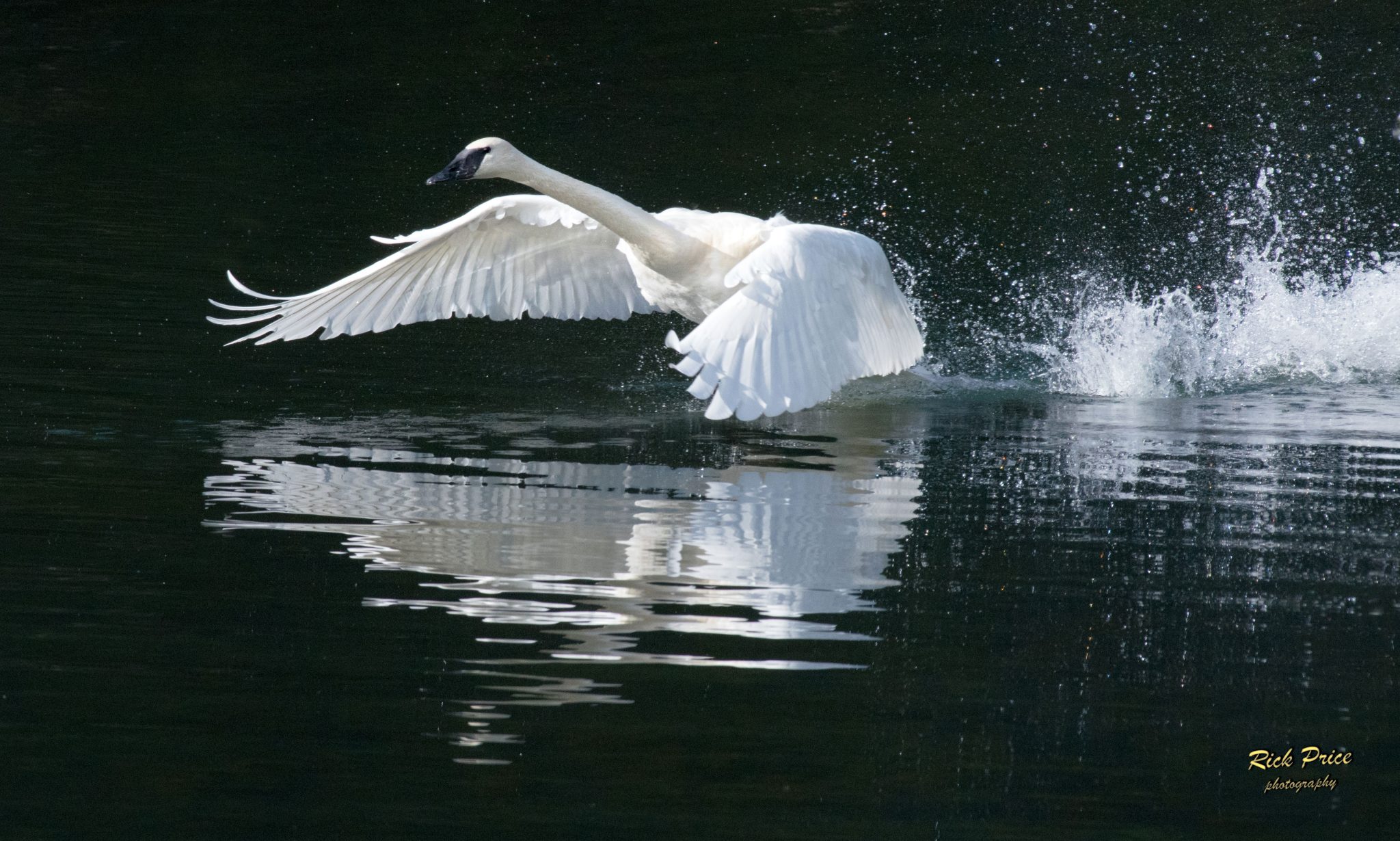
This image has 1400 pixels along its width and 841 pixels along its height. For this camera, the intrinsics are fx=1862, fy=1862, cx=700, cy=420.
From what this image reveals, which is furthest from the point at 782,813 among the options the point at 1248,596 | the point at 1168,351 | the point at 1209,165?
the point at 1209,165

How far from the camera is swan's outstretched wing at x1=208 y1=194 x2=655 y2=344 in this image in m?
10.6

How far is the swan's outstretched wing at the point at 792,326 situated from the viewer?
7.89 meters

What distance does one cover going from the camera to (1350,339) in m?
11.8

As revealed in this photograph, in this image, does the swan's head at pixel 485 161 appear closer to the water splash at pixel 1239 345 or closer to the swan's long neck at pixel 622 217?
the swan's long neck at pixel 622 217

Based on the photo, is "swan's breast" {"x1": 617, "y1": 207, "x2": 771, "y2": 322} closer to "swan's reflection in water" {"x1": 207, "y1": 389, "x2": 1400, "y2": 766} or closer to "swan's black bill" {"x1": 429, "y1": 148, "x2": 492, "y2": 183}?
"swan's reflection in water" {"x1": 207, "y1": 389, "x2": 1400, "y2": 766}

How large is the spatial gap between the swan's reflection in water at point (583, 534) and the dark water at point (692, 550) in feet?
0.10

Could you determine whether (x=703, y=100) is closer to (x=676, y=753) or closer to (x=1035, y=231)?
(x=1035, y=231)

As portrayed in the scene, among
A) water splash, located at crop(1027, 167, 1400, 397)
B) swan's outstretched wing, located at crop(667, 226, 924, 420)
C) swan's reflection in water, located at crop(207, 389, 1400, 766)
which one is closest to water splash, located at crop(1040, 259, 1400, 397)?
water splash, located at crop(1027, 167, 1400, 397)

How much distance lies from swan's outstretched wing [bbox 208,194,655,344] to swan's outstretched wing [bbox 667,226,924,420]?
207 centimetres

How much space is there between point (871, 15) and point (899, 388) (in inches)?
919

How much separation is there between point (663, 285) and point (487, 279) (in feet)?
4.37
